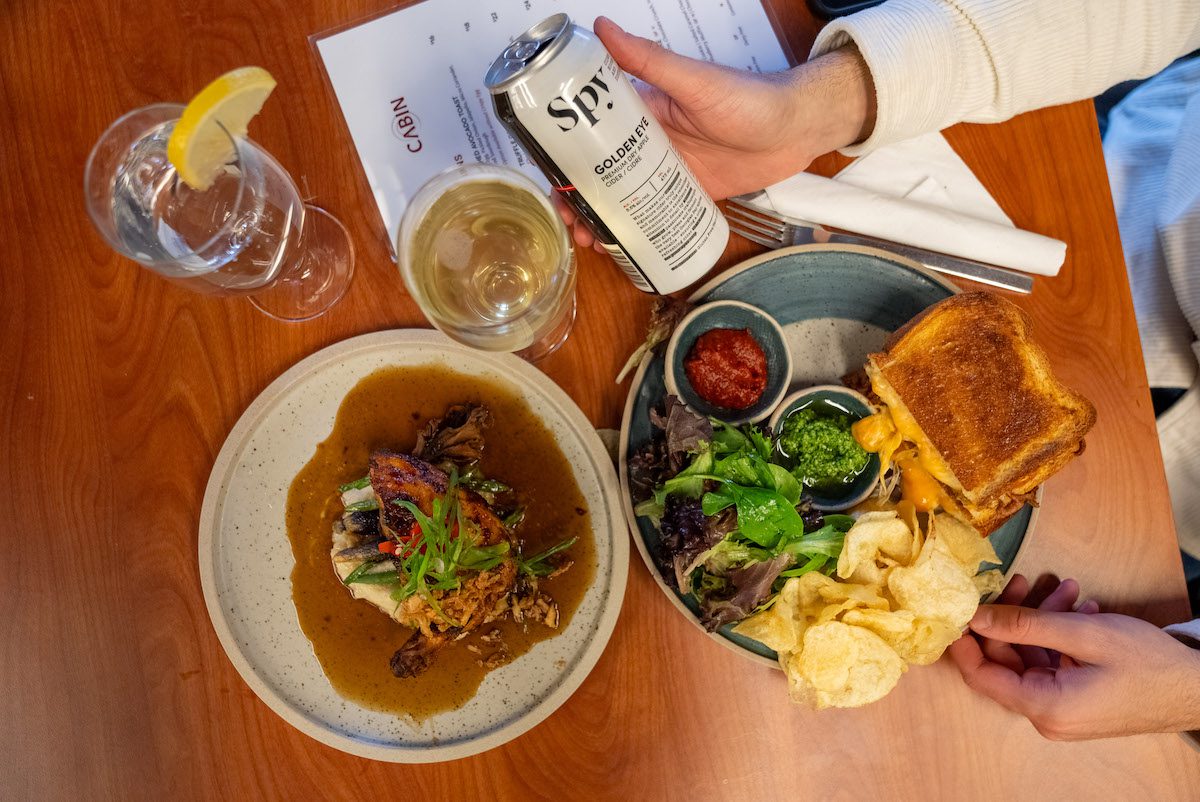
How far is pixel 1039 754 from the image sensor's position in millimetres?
1422

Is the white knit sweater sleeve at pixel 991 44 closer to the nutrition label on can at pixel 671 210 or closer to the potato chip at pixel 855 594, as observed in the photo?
the nutrition label on can at pixel 671 210

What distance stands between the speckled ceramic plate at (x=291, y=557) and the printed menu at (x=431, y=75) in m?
0.29

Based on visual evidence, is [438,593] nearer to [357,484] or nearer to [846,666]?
[357,484]

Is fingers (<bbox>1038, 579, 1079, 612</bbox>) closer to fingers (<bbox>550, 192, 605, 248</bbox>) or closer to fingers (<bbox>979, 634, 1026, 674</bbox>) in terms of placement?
fingers (<bbox>979, 634, 1026, 674</bbox>)

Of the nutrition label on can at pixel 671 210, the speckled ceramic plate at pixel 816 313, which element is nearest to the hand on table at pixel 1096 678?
the speckled ceramic plate at pixel 816 313

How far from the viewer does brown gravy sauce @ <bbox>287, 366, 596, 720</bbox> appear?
1379 mm

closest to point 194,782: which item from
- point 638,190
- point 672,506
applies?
point 672,506

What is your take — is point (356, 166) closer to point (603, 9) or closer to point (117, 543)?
point (603, 9)

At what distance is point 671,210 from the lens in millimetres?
1150

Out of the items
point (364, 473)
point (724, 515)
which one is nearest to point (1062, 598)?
point (724, 515)

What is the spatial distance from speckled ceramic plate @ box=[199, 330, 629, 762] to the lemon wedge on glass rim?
15.9 inches

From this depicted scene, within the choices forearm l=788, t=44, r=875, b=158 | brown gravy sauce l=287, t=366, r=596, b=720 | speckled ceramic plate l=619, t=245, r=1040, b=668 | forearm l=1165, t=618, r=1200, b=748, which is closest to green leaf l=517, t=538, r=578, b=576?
brown gravy sauce l=287, t=366, r=596, b=720

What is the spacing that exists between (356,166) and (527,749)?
115cm

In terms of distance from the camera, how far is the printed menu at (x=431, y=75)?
1.38 meters
